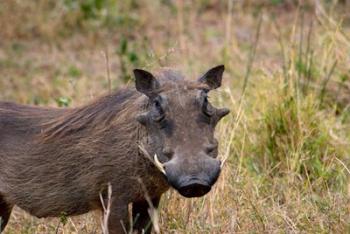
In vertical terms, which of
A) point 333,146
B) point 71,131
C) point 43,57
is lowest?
point 43,57

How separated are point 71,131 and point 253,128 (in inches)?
70.0

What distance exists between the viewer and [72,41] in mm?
9961

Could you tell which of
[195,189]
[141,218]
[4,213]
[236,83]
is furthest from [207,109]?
[236,83]

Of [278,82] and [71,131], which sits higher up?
[71,131]

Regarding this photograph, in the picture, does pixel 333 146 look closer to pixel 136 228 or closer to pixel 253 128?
pixel 253 128

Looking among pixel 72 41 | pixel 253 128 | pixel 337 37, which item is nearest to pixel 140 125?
pixel 253 128

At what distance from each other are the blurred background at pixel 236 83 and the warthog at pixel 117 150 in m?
0.26

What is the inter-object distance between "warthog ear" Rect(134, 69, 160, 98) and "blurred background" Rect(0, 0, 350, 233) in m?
0.43

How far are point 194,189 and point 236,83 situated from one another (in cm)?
388

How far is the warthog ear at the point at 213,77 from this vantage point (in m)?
4.76

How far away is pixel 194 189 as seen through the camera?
418cm

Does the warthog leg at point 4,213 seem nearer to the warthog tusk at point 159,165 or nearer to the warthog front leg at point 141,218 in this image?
the warthog front leg at point 141,218

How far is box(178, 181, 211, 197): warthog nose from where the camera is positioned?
415 centimetres

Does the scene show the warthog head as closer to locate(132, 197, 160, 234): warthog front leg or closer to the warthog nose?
the warthog nose
